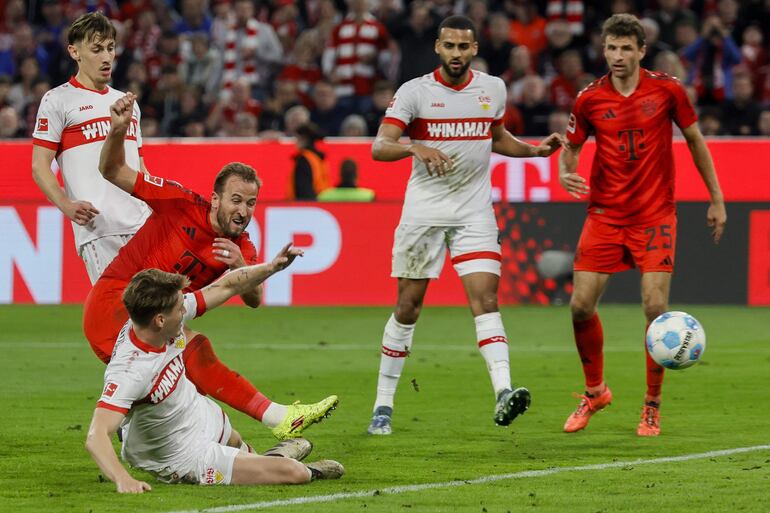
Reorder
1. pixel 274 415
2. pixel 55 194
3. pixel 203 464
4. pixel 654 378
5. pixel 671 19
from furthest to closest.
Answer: pixel 671 19 → pixel 654 378 → pixel 55 194 → pixel 274 415 → pixel 203 464

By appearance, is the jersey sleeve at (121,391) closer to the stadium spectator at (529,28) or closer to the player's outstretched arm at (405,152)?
the player's outstretched arm at (405,152)

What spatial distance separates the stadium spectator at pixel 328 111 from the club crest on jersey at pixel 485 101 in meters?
11.1

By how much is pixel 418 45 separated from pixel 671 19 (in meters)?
3.38

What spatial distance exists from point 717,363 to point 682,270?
440cm

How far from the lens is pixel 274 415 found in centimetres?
711

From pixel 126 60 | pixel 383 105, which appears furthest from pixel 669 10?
pixel 126 60

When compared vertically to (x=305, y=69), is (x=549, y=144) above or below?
above

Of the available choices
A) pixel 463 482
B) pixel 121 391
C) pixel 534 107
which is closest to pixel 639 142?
pixel 463 482

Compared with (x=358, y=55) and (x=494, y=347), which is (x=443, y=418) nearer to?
(x=494, y=347)

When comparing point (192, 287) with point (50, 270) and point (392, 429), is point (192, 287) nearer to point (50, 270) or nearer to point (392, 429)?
point (392, 429)

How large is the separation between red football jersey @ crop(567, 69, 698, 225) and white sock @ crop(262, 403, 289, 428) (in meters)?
2.64

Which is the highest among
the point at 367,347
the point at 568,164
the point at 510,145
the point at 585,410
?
the point at 510,145

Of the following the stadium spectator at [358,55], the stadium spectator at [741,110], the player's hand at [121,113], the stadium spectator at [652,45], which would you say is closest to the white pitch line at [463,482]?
the player's hand at [121,113]

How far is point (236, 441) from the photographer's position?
7004 mm
